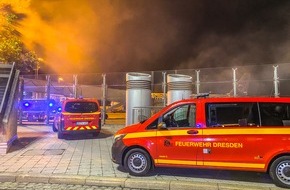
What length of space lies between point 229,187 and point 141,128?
7.66 feet

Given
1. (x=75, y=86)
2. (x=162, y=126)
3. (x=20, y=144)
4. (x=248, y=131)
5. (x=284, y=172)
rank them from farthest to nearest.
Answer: (x=75, y=86) → (x=20, y=144) → (x=162, y=126) → (x=248, y=131) → (x=284, y=172)

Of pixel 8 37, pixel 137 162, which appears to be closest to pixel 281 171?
pixel 137 162

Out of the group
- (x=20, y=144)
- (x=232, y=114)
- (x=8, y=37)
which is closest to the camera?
(x=232, y=114)

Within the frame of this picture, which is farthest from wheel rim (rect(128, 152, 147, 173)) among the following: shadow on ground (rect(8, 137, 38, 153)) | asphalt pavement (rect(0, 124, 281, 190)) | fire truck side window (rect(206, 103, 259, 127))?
shadow on ground (rect(8, 137, 38, 153))

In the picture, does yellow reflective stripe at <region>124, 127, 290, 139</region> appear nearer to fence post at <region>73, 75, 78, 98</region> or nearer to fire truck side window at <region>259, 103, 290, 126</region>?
fire truck side window at <region>259, 103, 290, 126</region>

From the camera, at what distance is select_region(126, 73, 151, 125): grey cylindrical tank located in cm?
1455

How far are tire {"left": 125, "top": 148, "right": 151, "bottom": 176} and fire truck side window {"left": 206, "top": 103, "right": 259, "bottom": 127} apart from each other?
162cm

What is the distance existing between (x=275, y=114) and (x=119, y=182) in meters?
3.50

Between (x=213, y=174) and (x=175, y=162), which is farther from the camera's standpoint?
(x=213, y=174)

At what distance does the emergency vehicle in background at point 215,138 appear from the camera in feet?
21.3

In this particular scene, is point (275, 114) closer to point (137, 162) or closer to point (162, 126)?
point (162, 126)

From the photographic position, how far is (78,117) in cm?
1365

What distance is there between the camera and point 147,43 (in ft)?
86.8

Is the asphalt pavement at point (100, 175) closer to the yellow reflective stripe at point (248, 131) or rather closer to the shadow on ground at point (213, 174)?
the shadow on ground at point (213, 174)
